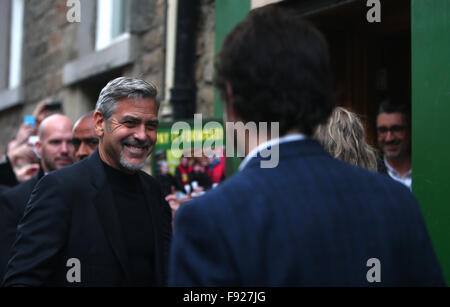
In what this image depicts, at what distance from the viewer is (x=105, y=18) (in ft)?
25.8

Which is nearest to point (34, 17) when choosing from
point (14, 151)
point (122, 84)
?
point (14, 151)

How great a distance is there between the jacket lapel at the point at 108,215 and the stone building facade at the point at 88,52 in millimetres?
2912

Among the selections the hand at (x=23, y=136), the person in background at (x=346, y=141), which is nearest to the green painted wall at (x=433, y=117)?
the person in background at (x=346, y=141)

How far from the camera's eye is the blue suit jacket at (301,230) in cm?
141

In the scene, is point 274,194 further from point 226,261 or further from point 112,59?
point 112,59

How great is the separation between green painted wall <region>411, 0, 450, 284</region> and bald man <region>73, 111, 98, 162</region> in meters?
2.15

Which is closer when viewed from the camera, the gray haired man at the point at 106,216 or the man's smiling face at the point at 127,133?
the gray haired man at the point at 106,216

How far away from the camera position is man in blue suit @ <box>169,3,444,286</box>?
4.63 ft

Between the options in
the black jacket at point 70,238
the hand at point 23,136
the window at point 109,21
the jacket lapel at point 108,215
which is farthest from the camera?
the window at point 109,21

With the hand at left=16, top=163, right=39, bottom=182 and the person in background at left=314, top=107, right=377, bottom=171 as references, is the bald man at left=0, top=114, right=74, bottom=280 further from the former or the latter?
the person in background at left=314, top=107, right=377, bottom=171

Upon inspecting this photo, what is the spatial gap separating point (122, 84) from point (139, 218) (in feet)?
2.13

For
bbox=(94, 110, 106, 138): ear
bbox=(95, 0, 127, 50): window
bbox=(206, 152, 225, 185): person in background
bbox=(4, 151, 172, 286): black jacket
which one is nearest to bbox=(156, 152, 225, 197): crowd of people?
bbox=(206, 152, 225, 185): person in background

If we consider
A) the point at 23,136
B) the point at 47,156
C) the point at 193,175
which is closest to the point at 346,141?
the point at 193,175

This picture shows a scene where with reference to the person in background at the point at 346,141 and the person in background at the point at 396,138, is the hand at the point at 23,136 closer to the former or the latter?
the person in background at the point at 396,138
